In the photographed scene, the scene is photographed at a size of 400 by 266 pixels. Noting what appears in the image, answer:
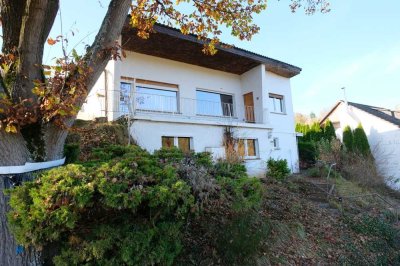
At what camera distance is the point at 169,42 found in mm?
11500

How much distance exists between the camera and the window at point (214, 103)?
45.4 ft

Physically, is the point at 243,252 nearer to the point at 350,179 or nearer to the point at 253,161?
the point at 253,161

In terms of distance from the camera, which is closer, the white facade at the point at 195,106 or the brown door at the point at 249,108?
the white facade at the point at 195,106

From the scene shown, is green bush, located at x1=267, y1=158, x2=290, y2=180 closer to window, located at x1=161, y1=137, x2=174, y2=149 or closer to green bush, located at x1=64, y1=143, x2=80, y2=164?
window, located at x1=161, y1=137, x2=174, y2=149

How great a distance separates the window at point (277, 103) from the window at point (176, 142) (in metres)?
6.22

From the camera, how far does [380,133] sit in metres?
19.6

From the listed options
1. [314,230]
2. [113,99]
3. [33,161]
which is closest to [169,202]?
[33,161]

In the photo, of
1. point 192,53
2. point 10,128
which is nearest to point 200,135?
point 192,53

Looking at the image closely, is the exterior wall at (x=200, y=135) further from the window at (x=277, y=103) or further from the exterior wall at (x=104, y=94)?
the window at (x=277, y=103)

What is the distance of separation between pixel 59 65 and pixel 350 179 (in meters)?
14.8

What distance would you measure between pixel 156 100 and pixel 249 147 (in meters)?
5.13

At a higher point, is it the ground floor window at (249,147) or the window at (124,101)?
the window at (124,101)

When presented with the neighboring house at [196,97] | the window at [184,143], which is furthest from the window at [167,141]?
the window at [184,143]

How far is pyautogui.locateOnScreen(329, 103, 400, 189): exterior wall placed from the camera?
18.5 meters
